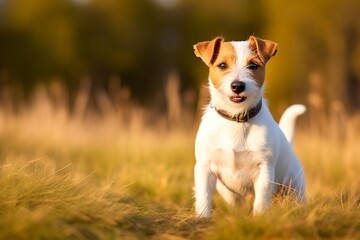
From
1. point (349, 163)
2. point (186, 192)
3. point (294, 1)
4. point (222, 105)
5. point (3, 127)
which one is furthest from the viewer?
point (294, 1)

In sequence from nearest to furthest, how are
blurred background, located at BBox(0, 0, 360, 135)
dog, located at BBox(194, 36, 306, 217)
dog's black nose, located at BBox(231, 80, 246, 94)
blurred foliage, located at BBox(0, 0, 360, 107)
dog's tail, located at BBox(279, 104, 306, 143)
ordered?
dog's black nose, located at BBox(231, 80, 246, 94)
dog, located at BBox(194, 36, 306, 217)
dog's tail, located at BBox(279, 104, 306, 143)
blurred background, located at BBox(0, 0, 360, 135)
blurred foliage, located at BBox(0, 0, 360, 107)

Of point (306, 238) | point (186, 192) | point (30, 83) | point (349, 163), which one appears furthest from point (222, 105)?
point (30, 83)

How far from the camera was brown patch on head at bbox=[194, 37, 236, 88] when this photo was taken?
3.99 metres

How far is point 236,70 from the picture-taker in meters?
3.95

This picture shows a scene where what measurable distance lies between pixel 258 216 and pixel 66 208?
1.08 metres

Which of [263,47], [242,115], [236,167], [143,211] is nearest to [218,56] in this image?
[263,47]

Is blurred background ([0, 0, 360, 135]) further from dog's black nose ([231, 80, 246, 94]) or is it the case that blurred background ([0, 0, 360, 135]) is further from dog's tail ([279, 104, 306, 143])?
dog's black nose ([231, 80, 246, 94])

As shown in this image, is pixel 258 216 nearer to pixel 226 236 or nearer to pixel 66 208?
pixel 226 236

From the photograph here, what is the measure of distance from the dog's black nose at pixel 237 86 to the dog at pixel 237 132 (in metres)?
0.03

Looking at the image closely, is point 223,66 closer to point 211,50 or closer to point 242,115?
point 211,50

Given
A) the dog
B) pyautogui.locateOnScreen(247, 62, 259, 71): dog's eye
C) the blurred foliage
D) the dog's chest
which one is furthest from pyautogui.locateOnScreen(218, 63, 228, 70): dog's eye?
the blurred foliage

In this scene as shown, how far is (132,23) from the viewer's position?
23.0 m

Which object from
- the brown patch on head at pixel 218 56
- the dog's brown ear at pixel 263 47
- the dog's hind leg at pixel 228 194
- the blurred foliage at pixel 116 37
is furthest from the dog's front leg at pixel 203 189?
the blurred foliage at pixel 116 37

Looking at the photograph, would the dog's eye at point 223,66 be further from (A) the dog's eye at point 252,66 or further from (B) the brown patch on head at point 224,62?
(A) the dog's eye at point 252,66
